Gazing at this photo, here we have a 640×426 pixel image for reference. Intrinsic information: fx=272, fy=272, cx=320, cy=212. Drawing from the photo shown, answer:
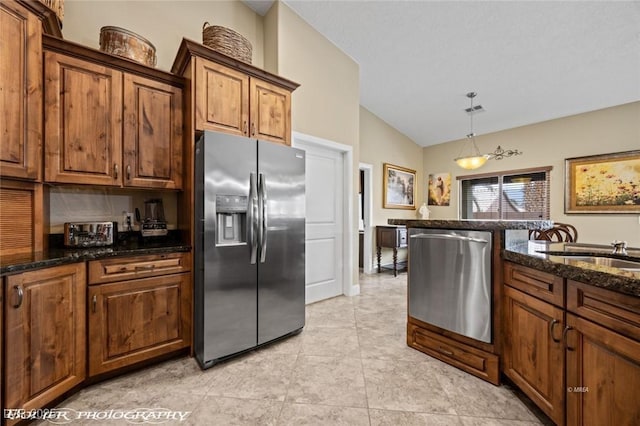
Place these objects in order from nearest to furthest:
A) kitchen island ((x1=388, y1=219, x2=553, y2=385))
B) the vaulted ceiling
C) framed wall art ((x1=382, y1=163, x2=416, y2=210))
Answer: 1. kitchen island ((x1=388, y1=219, x2=553, y2=385))
2. the vaulted ceiling
3. framed wall art ((x1=382, y1=163, x2=416, y2=210))

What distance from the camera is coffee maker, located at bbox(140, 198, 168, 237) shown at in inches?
89.8

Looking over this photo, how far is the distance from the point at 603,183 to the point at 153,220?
20.0 ft

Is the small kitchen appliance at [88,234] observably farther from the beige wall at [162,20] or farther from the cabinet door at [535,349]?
the cabinet door at [535,349]

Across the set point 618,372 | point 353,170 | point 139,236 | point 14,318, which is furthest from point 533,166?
point 14,318

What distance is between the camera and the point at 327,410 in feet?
5.07

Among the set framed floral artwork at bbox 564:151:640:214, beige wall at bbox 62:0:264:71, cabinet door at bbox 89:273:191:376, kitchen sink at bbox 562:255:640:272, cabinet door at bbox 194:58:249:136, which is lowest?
A: cabinet door at bbox 89:273:191:376

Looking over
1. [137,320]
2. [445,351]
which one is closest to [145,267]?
[137,320]

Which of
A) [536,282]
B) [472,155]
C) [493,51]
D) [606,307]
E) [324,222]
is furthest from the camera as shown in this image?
[472,155]

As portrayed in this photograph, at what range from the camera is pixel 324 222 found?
359 centimetres

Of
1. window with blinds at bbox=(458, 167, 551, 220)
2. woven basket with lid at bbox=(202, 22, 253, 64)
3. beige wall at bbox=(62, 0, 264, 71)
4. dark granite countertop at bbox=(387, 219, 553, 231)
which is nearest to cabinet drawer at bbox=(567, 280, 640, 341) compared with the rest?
dark granite countertop at bbox=(387, 219, 553, 231)

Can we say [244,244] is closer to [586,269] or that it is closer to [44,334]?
[44,334]

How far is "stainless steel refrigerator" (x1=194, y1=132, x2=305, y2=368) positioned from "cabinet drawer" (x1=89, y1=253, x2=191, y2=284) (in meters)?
0.13

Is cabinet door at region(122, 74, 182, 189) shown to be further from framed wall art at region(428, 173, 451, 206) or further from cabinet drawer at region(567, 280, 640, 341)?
framed wall art at region(428, 173, 451, 206)

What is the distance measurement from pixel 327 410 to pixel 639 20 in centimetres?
458
